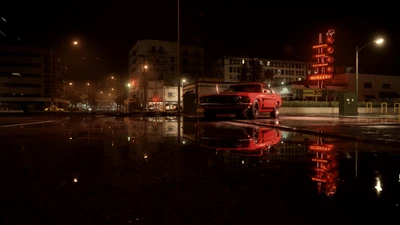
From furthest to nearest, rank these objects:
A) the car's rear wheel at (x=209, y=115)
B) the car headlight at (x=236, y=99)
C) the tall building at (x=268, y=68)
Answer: the tall building at (x=268, y=68), the car's rear wheel at (x=209, y=115), the car headlight at (x=236, y=99)

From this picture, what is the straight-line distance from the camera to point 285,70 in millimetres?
114312

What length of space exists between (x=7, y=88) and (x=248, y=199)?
368 feet

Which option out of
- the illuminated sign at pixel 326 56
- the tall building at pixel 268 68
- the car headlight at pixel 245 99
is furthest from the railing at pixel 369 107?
the tall building at pixel 268 68

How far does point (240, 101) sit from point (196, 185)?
1318 cm

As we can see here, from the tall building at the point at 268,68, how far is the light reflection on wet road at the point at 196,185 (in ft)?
270

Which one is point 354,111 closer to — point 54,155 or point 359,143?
point 359,143

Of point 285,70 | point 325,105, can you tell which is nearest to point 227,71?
point 285,70

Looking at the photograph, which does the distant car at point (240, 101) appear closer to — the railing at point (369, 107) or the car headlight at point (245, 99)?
the car headlight at point (245, 99)

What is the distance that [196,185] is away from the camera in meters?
4.28

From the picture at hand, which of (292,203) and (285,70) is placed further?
(285,70)

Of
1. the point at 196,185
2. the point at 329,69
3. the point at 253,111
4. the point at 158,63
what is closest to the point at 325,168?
the point at 196,185

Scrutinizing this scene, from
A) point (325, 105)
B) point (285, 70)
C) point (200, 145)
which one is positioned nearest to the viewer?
point (200, 145)

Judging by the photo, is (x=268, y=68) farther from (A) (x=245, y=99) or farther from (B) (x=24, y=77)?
(A) (x=245, y=99)

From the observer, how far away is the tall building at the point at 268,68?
101000 millimetres
